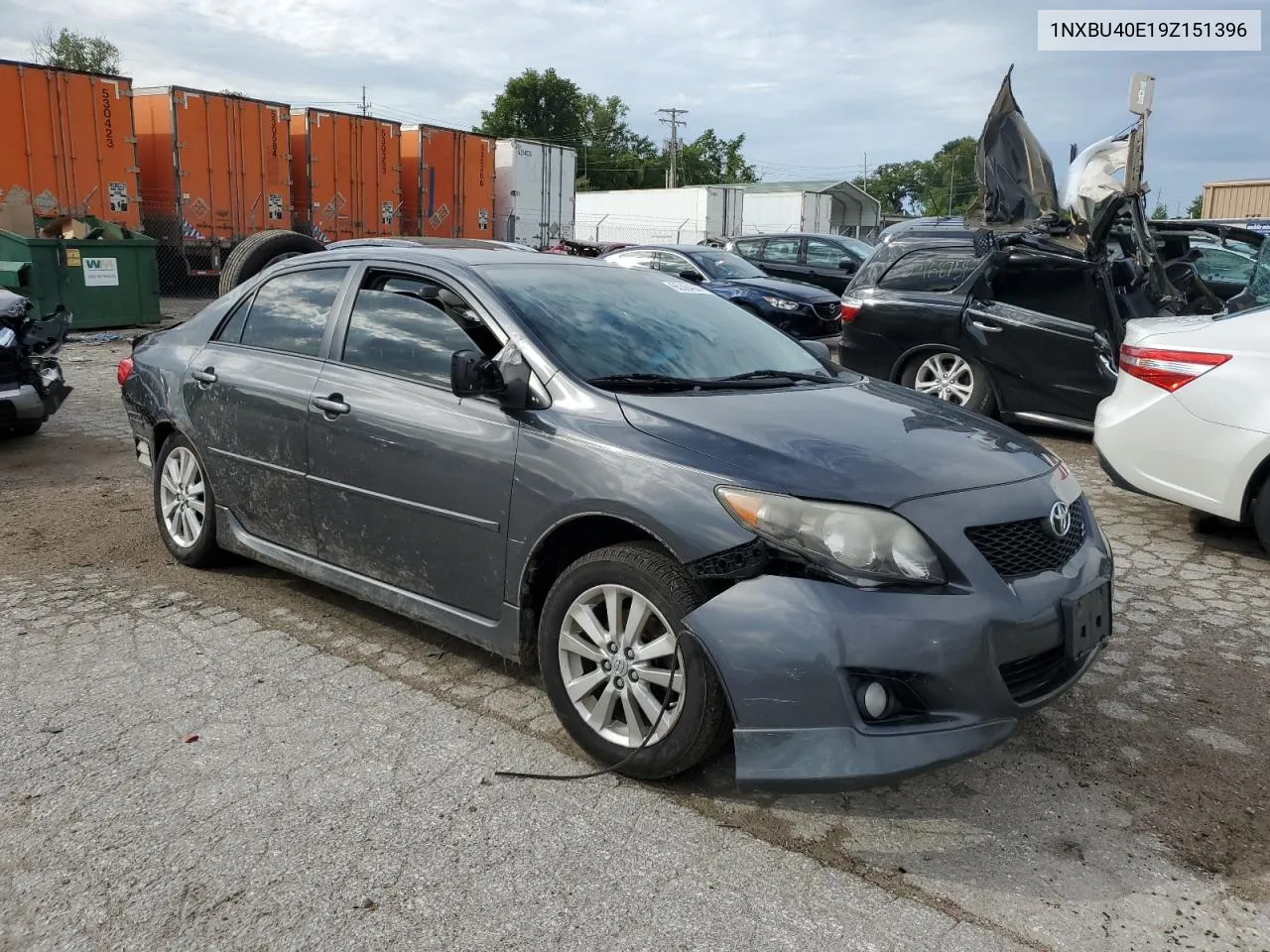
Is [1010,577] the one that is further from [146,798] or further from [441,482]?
[146,798]

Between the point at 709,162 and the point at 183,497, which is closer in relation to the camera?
the point at 183,497

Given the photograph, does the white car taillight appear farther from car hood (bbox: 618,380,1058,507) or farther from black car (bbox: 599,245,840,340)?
black car (bbox: 599,245,840,340)

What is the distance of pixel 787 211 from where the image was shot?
152 ft

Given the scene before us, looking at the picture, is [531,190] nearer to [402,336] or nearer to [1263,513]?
[1263,513]

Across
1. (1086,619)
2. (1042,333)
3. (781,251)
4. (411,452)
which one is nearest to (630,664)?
(411,452)

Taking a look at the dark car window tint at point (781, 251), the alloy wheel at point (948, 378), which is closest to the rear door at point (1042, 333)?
the alloy wheel at point (948, 378)

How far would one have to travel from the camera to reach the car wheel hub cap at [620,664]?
2932mm

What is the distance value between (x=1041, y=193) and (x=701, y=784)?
21.2 ft

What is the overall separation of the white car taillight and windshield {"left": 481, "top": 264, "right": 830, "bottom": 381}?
2.13 m

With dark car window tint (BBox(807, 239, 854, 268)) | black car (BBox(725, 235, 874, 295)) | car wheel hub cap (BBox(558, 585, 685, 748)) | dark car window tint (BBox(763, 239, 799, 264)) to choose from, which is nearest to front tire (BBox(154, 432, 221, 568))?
car wheel hub cap (BBox(558, 585, 685, 748))

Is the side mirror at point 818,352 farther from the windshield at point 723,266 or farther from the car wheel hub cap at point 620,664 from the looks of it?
the windshield at point 723,266

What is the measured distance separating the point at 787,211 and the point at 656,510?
149 ft

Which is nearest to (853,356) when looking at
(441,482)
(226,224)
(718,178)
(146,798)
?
(441,482)

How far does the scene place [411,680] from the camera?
3773 millimetres
